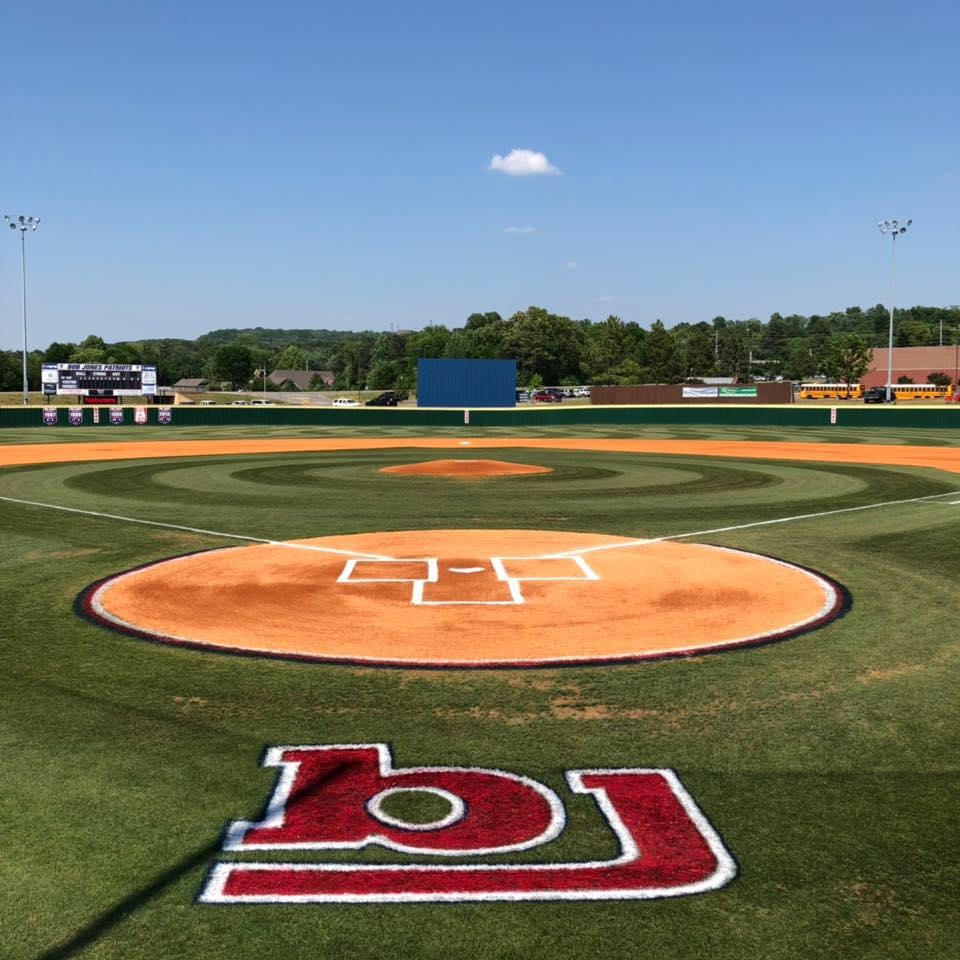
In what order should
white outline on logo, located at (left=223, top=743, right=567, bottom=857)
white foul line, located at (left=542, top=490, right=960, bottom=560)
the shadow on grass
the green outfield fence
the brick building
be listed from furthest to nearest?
the brick building → the green outfield fence → white foul line, located at (left=542, top=490, right=960, bottom=560) → white outline on logo, located at (left=223, top=743, right=567, bottom=857) → the shadow on grass

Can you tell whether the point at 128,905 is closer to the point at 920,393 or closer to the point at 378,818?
the point at 378,818

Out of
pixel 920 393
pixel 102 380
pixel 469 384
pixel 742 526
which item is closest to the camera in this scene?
pixel 742 526

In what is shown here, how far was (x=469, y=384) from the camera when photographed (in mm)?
67062

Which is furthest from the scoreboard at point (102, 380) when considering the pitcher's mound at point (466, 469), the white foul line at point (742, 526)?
the white foul line at point (742, 526)

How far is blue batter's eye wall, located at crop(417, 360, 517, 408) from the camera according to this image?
66938mm

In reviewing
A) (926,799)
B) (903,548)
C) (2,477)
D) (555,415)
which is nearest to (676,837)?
(926,799)

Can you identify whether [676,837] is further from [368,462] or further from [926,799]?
[368,462]

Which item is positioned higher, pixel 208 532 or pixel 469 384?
pixel 469 384

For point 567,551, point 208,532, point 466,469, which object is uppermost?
point 466,469

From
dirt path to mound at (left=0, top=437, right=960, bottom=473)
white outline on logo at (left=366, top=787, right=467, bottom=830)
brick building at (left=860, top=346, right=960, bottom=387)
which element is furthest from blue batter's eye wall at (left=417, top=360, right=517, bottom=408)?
brick building at (left=860, top=346, right=960, bottom=387)

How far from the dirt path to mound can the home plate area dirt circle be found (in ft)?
62.9

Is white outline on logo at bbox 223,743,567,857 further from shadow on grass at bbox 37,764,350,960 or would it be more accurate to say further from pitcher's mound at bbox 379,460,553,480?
pitcher's mound at bbox 379,460,553,480

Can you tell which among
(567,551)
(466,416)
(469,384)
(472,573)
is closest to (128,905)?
(472,573)

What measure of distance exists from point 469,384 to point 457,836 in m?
62.7
